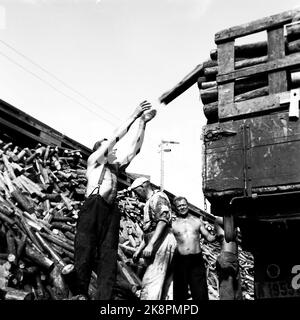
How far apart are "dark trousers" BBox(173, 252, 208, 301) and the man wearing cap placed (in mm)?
421

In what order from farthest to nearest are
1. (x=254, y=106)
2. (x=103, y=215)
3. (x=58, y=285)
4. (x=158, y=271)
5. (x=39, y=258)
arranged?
(x=39, y=258) < (x=58, y=285) < (x=158, y=271) < (x=254, y=106) < (x=103, y=215)

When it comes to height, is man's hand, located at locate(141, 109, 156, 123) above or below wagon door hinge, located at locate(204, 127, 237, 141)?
above

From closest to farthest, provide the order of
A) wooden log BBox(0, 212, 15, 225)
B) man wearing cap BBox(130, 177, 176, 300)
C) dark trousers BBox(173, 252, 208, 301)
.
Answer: man wearing cap BBox(130, 177, 176, 300), dark trousers BBox(173, 252, 208, 301), wooden log BBox(0, 212, 15, 225)

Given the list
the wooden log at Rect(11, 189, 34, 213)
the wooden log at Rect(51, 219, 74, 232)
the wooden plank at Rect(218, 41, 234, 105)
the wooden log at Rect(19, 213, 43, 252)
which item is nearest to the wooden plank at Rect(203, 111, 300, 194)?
the wooden plank at Rect(218, 41, 234, 105)

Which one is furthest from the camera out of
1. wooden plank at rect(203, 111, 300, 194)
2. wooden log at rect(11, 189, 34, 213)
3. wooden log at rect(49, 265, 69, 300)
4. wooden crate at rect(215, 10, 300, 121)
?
wooden log at rect(11, 189, 34, 213)

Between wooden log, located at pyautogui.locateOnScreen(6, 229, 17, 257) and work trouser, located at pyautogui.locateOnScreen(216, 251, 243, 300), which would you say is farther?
wooden log, located at pyautogui.locateOnScreen(6, 229, 17, 257)

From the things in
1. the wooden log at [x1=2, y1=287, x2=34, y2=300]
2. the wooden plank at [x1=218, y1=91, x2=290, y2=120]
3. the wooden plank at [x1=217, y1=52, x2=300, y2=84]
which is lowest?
the wooden log at [x1=2, y1=287, x2=34, y2=300]

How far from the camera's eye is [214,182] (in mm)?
5340

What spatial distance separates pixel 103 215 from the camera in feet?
16.4

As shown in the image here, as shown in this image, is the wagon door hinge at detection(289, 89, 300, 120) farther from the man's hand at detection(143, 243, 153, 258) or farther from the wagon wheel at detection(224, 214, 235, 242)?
the man's hand at detection(143, 243, 153, 258)

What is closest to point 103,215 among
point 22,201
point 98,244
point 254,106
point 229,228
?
point 98,244

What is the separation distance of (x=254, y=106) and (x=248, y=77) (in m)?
0.45

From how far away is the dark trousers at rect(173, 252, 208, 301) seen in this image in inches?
247

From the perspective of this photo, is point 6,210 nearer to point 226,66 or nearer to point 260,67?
point 226,66
